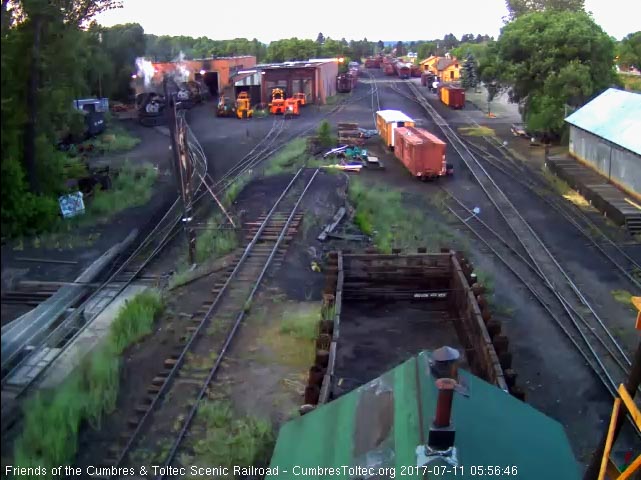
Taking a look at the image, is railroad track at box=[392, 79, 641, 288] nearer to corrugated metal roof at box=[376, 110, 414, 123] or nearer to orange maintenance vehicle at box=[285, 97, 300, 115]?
corrugated metal roof at box=[376, 110, 414, 123]

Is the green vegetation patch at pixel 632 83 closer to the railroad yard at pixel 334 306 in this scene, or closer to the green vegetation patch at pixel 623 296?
the railroad yard at pixel 334 306

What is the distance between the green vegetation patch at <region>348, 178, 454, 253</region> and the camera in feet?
58.8

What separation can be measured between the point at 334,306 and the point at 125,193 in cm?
1421

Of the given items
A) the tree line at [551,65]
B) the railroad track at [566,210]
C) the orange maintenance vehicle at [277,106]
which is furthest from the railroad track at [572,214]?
the orange maintenance vehicle at [277,106]

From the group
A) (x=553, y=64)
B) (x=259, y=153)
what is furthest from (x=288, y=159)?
(x=553, y=64)

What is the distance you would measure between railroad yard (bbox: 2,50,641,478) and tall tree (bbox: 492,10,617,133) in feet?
28.1

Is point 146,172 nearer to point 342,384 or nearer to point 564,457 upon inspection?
point 342,384

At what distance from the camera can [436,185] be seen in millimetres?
25391

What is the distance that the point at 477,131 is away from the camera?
38500 mm

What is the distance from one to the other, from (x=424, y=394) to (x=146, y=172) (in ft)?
76.6

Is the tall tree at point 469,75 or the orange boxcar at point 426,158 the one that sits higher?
the tall tree at point 469,75

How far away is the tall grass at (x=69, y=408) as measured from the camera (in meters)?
8.46

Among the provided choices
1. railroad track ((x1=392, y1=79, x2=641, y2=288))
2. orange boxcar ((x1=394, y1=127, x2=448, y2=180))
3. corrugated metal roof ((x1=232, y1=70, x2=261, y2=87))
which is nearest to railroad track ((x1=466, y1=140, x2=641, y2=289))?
railroad track ((x1=392, y1=79, x2=641, y2=288))

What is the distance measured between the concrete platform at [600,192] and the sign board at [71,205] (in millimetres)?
16574
